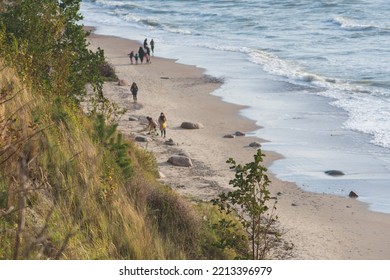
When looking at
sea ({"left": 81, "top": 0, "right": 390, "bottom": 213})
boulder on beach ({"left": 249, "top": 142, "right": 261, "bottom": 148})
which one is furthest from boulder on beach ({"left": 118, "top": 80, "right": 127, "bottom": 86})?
boulder on beach ({"left": 249, "top": 142, "right": 261, "bottom": 148})

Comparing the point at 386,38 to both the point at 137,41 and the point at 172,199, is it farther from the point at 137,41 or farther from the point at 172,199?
the point at 172,199

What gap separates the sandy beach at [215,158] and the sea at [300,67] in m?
0.88

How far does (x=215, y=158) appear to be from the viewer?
2331 centimetres

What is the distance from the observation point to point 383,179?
2141 cm

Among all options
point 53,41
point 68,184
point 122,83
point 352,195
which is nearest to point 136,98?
point 122,83

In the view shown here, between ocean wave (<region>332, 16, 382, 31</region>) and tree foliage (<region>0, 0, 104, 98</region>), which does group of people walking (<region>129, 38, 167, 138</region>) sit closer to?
tree foliage (<region>0, 0, 104, 98</region>)

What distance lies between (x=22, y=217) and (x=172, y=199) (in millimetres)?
8702

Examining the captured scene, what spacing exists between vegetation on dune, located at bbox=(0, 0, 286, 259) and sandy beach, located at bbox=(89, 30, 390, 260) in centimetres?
280

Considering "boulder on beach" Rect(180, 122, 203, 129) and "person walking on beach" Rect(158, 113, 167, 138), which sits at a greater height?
"person walking on beach" Rect(158, 113, 167, 138)

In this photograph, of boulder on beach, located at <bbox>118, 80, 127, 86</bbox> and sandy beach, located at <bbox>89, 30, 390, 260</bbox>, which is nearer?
sandy beach, located at <bbox>89, 30, 390, 260</bbox>

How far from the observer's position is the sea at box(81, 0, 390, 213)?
75.8ft

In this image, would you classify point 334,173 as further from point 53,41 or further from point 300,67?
point 300,67

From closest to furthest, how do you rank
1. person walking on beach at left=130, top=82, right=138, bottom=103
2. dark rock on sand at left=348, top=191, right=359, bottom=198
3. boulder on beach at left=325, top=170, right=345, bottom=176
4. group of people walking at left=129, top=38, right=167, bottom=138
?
1. dark rock on sand at left=348, top=191, right=359, bottom=198
2. boulder on beach at left=325, top=170, right=345, bottom=176
3. group of people walking at left=129, top=38, right=167, bottom=138
4. person walking on beach at left=130, top=82, right=138, bottom=103

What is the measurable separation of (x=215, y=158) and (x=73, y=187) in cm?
1521
